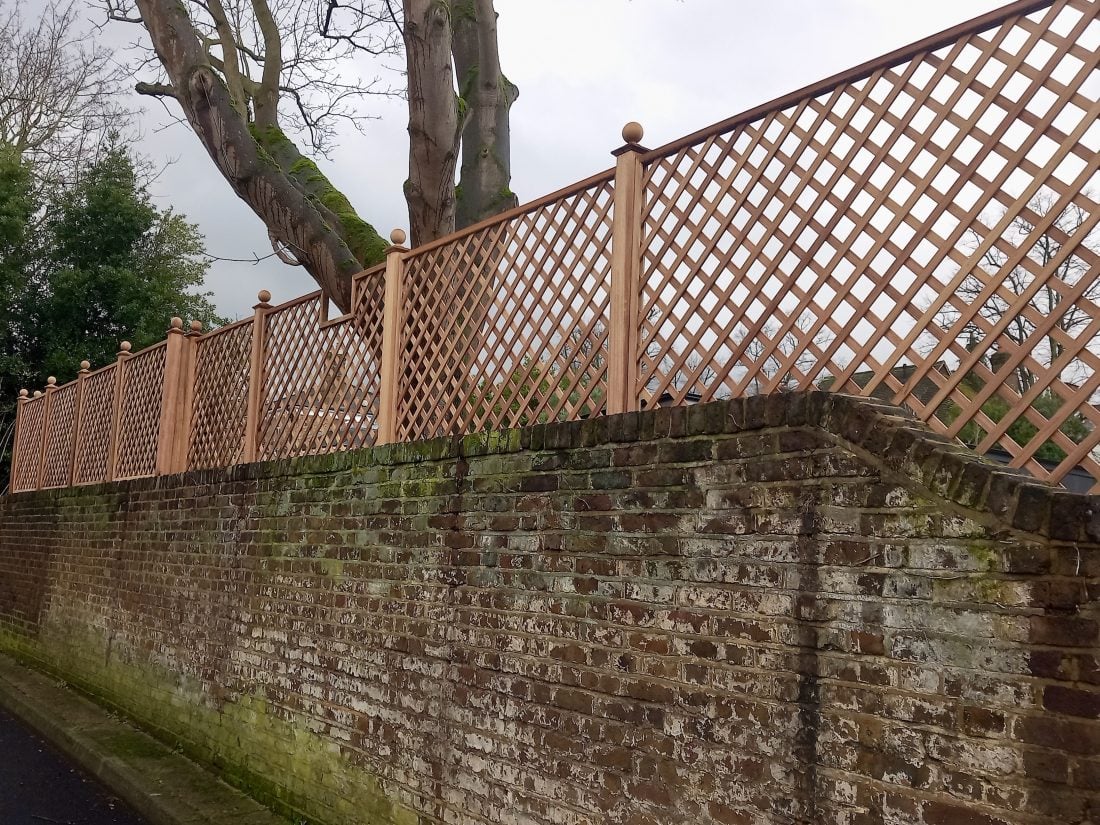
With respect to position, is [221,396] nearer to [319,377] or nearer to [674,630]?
[319,377]

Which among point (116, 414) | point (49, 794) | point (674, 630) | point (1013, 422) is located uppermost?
point (116, 414)

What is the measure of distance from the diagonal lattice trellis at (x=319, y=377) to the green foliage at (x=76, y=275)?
11.4 metres

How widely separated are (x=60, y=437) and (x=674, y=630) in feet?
31.4

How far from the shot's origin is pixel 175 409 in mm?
7043

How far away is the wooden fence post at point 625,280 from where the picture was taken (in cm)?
314

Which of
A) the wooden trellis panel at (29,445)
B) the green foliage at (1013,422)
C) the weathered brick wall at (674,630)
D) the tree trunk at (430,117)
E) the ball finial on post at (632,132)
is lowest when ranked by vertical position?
the weathered brick wall at (674,630)

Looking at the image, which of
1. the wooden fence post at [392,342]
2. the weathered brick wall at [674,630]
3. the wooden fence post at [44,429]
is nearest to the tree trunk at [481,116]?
the wooden fence post at [392,342]

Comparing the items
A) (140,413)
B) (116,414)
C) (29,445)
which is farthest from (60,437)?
(140,413)

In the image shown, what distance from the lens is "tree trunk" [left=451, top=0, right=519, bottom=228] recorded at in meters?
7.64

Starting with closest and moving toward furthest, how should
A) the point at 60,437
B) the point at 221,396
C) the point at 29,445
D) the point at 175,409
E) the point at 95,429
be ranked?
1. the point at 221,396
2. the point at 175,409
3. the point at 95,429
4. the point at 60,437
5. the point at 29,445

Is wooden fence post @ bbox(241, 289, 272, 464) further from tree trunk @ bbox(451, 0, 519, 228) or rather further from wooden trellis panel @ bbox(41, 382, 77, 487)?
wooden trellis panel @ bbox(41, 382, 77, 487)

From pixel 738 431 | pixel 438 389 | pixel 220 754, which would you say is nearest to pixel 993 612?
pixel 738 431

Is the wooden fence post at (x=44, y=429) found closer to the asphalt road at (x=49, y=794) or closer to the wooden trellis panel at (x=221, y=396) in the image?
the wooden trellis panel at (x=221, y=396)

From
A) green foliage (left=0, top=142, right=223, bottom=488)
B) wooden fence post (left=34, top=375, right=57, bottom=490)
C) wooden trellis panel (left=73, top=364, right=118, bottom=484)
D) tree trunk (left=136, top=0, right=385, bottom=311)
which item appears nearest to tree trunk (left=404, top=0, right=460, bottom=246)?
tree trunk (left=136, top=0, right=385, bottom=311)
